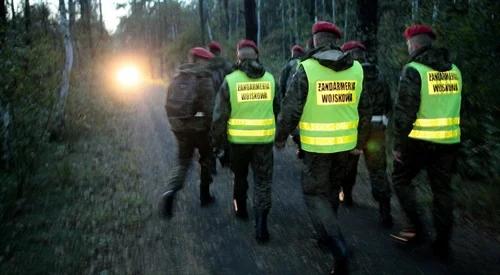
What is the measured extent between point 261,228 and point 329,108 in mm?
1835

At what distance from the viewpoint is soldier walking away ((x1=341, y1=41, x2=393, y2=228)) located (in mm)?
5492

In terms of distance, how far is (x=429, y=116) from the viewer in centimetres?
439

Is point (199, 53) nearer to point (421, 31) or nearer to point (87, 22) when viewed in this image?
point (421, 31)

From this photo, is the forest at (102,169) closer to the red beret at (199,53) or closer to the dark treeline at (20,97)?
the dark treeline at (20,97)

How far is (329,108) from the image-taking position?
13.7ft

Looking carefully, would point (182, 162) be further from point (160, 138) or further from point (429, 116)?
point (160, 138)

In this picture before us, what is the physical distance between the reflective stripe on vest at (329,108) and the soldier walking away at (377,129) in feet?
4.29

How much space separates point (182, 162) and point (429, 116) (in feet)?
11.1

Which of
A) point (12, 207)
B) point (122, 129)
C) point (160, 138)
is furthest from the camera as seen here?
point (122, 129)

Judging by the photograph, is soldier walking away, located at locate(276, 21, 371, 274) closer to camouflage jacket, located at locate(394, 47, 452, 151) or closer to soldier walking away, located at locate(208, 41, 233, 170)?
camouflage jacket, located at locate(394, 47, 452, 151)

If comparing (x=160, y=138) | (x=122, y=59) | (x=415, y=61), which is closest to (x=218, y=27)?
(x=160, y=138)

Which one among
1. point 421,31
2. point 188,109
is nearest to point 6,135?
point 188,109

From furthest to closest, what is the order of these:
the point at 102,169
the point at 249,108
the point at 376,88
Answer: the point at 102,169 < the point at 376,88 < the point at 249,108

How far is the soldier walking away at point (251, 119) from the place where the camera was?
5.17 metres
